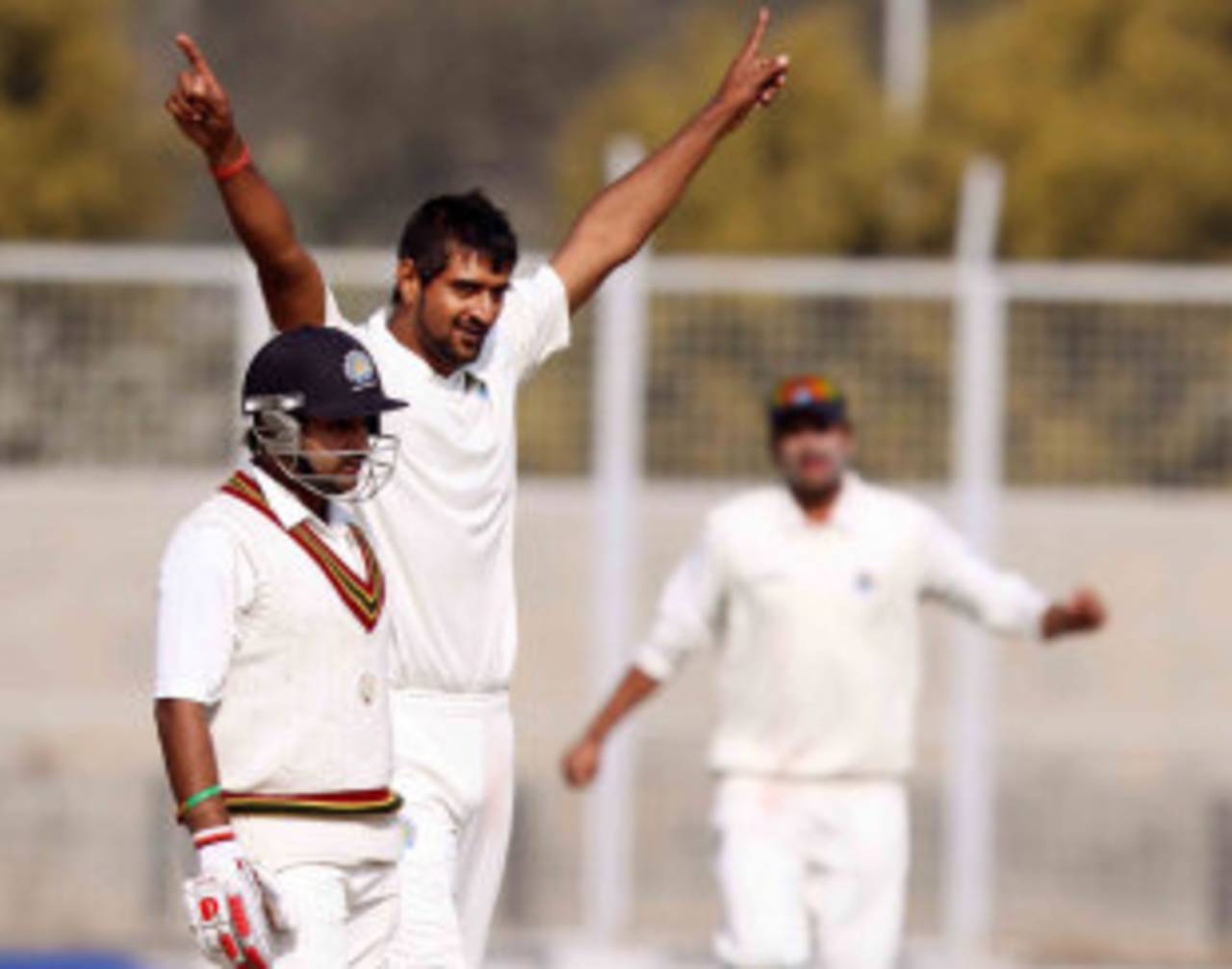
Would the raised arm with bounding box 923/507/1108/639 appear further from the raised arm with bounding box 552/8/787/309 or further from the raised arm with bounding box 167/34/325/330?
the raised arm with bounding box 167/34/325/330

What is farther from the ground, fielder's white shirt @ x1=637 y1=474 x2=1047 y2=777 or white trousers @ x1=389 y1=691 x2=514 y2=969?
fielder's white shirt @ x1=637 y1=474 x2=1047 y2=777

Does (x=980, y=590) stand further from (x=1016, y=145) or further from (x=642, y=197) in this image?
(x=1016, y=145)

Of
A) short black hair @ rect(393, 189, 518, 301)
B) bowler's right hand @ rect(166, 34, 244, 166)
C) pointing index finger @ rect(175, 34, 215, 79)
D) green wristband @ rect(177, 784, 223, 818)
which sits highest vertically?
pointing index finger @ rect(175, 34, 215, 79)

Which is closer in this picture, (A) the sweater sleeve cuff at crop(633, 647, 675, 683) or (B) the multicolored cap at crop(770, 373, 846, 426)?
(B) the multicolored cap at crop(770, 373, 846, 426)

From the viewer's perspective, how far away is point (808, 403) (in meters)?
11.2

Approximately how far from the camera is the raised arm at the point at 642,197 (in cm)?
922

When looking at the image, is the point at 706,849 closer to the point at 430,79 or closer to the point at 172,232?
the point at 172,232

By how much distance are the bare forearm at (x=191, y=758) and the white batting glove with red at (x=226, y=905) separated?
0.03 meters

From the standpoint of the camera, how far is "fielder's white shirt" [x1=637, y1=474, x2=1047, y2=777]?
11320 millimetres

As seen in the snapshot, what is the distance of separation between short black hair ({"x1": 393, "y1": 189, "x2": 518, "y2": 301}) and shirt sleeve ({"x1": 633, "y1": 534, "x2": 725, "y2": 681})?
2.97 metres

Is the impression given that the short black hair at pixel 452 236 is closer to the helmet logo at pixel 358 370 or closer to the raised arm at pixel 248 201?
the raised arm at pixel 248 201

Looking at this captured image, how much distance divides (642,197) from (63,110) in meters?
17.5

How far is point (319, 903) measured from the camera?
7.66 meters

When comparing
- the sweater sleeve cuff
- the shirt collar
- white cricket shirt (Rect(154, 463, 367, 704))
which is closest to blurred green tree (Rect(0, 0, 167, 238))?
the sweater sleeve cuff
